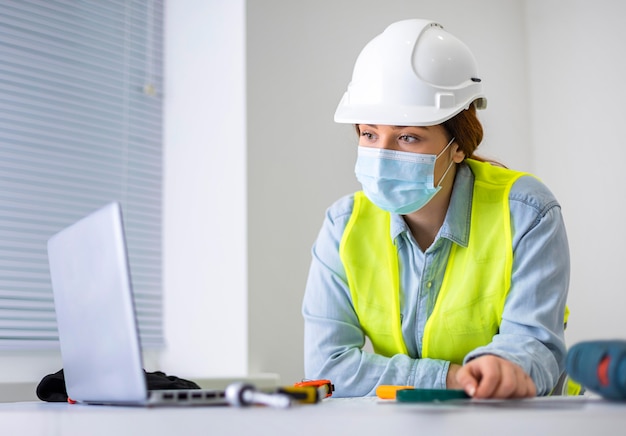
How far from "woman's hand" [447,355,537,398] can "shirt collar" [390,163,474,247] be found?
1.89 ft

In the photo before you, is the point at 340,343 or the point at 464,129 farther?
the point at 464,129

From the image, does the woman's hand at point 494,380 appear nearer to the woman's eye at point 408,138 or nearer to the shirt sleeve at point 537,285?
the shirt sleeve at point 537,285

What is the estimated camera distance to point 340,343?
1.63 meters

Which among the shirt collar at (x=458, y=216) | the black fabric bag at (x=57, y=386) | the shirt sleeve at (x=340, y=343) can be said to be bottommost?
the black fabric bag at (x=57, y=386)

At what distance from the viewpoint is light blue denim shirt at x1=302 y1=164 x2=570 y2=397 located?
1423 millimetres

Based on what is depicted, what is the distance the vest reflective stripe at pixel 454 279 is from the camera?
1.56 meters

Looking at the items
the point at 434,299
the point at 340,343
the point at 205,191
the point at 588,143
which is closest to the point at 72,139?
the point at 205,191

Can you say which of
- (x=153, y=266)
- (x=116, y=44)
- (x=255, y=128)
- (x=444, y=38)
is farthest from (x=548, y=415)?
(x=116, y=44)

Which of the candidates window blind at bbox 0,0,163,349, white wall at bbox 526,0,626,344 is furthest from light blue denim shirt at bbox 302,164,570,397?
white wall at bbox 526,0,626,344

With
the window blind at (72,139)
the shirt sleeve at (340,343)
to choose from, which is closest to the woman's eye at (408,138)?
the shirt sleeve at (340,343)

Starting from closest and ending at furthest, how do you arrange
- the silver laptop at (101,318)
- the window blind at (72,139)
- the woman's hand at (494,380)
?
the silver laptop at (101,318) < the woman's hand at (494,380) < the window blind at (72,139)

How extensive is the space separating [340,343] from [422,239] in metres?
0.31

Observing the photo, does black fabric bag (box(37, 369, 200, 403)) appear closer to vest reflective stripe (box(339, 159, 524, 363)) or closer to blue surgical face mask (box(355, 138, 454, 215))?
vest reflective stripe (box(339, 159, 524, 363))

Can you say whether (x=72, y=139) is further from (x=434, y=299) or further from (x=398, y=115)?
(x=434, y=299)
